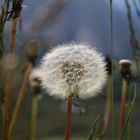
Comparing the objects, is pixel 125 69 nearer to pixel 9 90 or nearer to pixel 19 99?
pixel 19 99

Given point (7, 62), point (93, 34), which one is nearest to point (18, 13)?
point (7, 62)

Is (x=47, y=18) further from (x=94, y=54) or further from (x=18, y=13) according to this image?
(x=94, y=54)

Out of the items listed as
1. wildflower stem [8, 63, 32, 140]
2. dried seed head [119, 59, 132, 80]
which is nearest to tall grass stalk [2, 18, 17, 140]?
wildflower stem [8, 63, 32, 140]

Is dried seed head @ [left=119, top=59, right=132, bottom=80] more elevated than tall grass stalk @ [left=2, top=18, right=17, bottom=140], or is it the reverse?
dried seed head @ [left=119, top=59, right=132, bottom=80]

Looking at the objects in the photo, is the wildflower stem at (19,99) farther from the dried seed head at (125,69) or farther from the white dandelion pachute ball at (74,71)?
the dried seed head at (125,69)

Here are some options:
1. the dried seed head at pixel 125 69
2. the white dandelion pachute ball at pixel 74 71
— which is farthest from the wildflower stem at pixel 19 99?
the dried seed head at pixel 125 69

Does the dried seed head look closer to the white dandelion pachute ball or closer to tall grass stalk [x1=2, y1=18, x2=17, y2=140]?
the white dandelion pachute ball

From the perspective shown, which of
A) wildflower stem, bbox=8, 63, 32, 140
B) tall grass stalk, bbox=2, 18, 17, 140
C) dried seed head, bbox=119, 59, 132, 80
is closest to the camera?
tall grass stalk, bbox=2, 18, 17, 140

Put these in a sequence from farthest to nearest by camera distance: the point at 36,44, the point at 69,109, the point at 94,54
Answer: the point at 36,44 < the point at 94,54 < the point at 69,109
